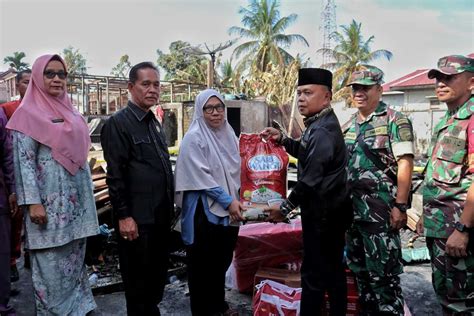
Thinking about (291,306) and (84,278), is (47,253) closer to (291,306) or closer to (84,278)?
(84,278)

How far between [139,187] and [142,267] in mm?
529

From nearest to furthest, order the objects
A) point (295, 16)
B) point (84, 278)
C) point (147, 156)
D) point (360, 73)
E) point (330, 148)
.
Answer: point (330, 148) < point (147, 156) < point (360, 73) < point (84, 278) < point (295, 16)

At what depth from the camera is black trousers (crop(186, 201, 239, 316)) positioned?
9.34 feet

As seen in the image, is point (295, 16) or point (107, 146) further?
point (295, 16)

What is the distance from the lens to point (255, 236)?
3.39m

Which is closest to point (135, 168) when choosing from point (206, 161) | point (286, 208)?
point (206, 161)

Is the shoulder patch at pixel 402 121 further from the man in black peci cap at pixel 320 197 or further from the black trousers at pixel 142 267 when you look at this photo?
the black trousers at pixel 142 267

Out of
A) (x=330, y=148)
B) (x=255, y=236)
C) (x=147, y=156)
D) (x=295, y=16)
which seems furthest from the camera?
(x=295, y=16)

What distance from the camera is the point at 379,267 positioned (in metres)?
2.67


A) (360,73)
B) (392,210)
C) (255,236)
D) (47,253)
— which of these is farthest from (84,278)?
(360,73)

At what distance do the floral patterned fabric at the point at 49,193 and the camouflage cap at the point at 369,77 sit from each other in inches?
81.0

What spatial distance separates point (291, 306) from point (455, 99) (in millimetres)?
1764

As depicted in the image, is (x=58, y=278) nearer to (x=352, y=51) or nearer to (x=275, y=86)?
(x=275, y=86)

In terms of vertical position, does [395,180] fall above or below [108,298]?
above
